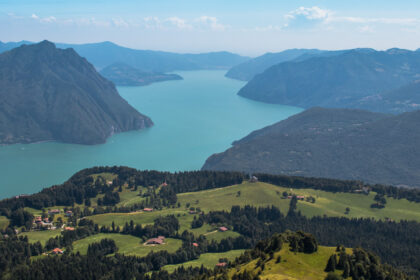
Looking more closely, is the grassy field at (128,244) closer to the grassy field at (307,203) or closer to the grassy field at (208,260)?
the grassy field at (208,260)

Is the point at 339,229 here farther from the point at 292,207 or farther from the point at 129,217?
the point at 129,217

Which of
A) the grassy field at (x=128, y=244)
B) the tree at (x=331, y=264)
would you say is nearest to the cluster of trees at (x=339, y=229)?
the grassy field at (x=128, y=244)

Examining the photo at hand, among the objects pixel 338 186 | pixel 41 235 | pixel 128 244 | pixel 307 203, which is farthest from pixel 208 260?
pixel 338 186

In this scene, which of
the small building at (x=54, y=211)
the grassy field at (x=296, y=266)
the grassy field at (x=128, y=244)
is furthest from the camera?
the small building at (x=54, y=211)

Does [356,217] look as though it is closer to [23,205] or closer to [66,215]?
[66,215]

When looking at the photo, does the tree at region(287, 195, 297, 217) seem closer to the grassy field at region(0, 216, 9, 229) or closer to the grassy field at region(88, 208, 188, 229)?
the grassy field at region(88, 208, 188, 229)

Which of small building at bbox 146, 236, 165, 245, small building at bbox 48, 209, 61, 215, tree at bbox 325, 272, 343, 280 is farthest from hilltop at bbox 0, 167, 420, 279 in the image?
tree at bbox 325, 272, 343, 280

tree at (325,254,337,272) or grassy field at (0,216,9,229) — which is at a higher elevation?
tree at (325,254,337,272)
